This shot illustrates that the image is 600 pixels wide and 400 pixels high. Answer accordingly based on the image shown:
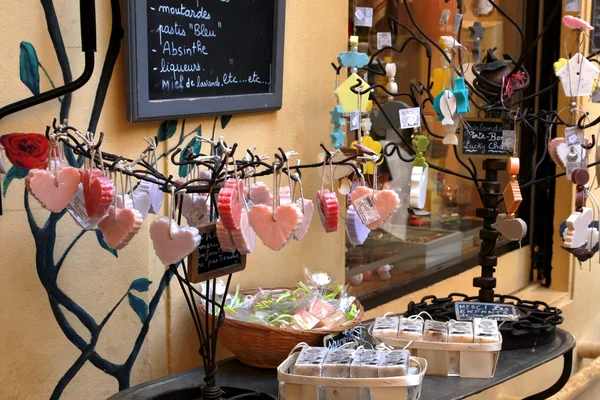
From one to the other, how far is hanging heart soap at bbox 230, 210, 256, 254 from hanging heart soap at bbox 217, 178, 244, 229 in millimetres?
18

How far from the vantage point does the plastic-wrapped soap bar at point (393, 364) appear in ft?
5.34

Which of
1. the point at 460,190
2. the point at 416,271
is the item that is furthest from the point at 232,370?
the point at 460,190

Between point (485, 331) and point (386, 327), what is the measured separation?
0.24 meters

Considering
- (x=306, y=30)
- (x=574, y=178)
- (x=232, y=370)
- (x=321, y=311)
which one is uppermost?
(x=306, y=30)

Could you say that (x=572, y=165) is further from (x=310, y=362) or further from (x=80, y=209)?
(x=80, y=209)

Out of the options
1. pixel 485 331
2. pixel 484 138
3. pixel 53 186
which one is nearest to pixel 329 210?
pixel 53 186

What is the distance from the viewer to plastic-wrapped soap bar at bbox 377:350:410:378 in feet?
5.34

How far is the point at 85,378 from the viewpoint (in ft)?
5.99

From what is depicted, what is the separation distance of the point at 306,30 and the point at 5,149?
1040mm

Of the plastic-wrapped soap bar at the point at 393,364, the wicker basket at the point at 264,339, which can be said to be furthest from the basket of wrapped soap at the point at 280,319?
the plastic-wrapped soap bar at the point at 393,364

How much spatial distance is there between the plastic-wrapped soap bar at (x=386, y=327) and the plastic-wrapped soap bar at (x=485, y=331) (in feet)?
0.63

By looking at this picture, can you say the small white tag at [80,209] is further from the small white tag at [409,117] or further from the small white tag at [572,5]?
the small white tag at [572,5]

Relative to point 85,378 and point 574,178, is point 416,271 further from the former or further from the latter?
point 85,378

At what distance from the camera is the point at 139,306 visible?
6.34ft
